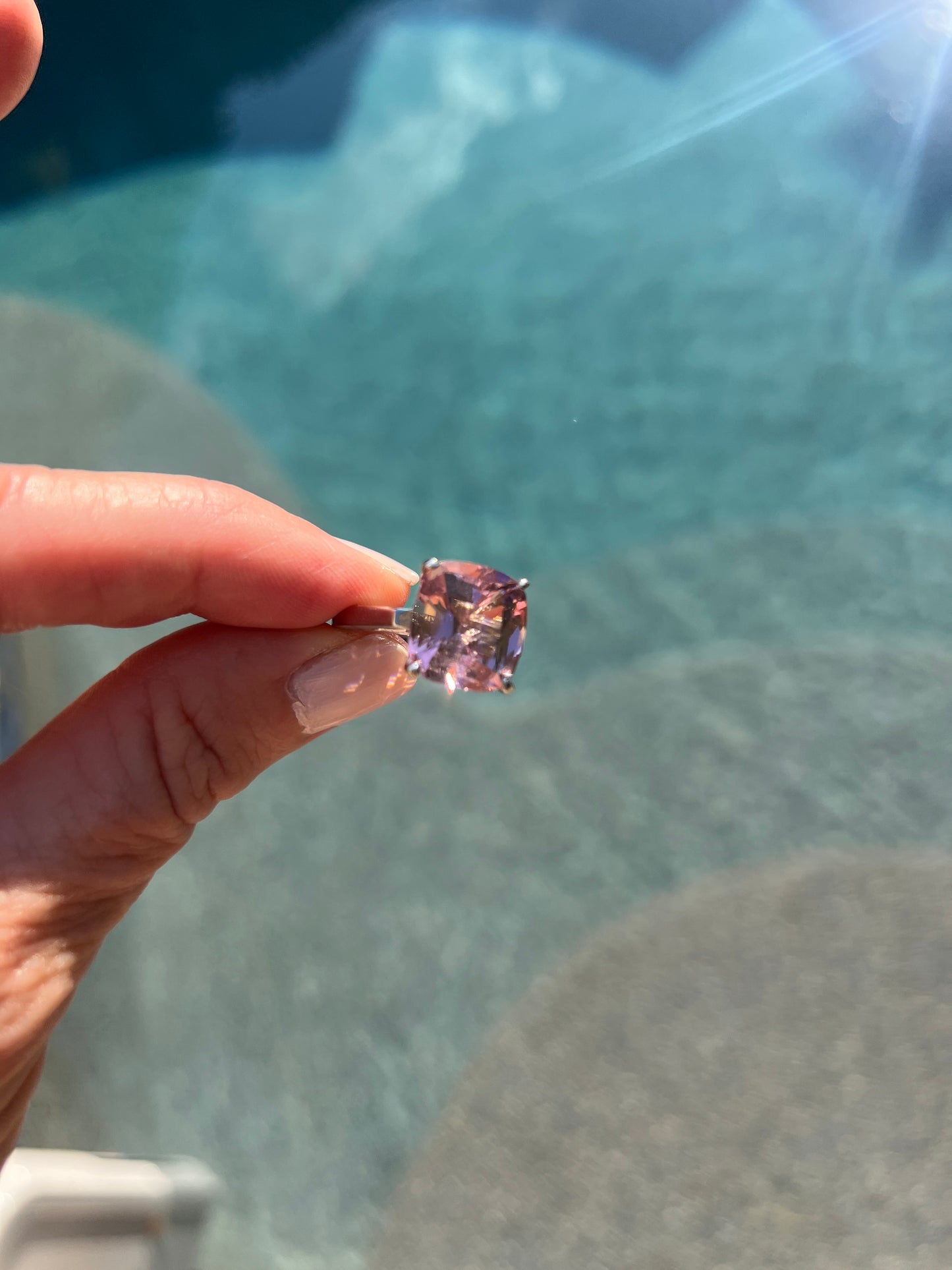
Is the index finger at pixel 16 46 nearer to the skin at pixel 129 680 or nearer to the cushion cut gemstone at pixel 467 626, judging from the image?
the skin at pixel 129 680

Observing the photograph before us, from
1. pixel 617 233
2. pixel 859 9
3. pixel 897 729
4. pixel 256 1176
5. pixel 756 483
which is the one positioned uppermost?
pixel 859 9

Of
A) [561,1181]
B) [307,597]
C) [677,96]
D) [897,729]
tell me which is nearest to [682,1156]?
[561,1181]

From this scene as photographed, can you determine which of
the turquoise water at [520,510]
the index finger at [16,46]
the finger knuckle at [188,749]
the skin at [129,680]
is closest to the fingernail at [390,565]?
the skin at [129,680]

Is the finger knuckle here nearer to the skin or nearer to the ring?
the skin

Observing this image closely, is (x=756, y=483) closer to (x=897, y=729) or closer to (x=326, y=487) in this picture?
(x=897, y=729)

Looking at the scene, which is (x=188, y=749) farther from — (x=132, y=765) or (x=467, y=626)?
(x=467, y=626)
